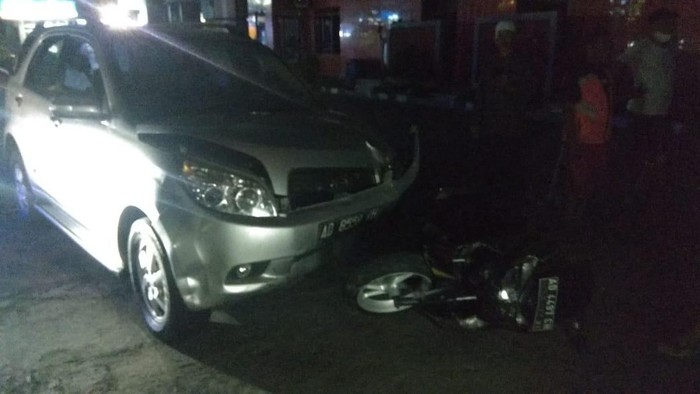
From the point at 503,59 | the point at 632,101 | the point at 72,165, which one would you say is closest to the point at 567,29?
the point at 632,101

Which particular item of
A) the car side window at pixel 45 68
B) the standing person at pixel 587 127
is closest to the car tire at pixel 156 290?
the car side window at pixel 45 68

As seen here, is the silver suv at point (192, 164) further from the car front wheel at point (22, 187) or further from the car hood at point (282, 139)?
the car front wheel at point (22, 187)

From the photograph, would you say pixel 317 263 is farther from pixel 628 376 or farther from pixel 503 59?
pixel 503 59

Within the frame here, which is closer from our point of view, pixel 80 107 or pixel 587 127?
pixel 80 107

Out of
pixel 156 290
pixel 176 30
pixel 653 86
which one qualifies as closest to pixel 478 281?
pixel 156 290

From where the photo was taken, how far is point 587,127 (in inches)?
204

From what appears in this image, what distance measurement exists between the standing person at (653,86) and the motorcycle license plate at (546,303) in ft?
9.84

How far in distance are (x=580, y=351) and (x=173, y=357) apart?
230 cm

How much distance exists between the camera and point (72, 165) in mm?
4359

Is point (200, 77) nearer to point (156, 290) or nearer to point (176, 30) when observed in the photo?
point (176, 30)

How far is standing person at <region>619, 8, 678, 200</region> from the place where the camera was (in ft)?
18.2

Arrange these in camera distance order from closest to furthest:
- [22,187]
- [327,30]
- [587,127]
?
1. [587,127]
2. [22,187]
3. [327,30]

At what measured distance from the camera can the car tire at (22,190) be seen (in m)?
5.70

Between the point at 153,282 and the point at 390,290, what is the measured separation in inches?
54.5
